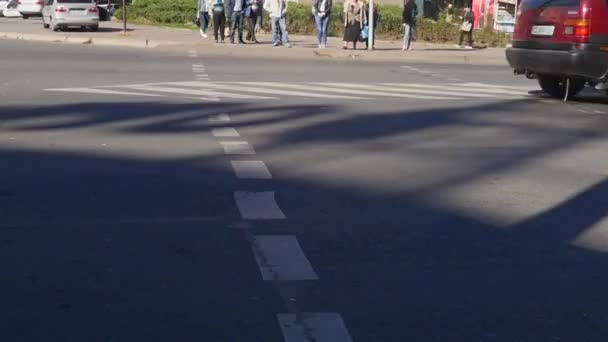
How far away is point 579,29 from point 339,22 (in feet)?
80.6

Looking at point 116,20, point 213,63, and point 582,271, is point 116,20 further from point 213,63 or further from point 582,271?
point 582,271

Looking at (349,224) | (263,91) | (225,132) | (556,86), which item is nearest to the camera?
(349,224)

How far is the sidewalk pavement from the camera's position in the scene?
3033 centimetres

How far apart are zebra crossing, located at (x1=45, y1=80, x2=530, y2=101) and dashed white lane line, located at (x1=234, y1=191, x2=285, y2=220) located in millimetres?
8175

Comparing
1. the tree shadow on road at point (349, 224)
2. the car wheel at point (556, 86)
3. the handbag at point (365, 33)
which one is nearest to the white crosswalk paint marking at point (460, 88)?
the car wheel at point (556, 86)

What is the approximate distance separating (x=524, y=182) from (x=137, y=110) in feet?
23.1

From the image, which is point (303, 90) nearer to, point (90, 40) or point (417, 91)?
point (417, 91)

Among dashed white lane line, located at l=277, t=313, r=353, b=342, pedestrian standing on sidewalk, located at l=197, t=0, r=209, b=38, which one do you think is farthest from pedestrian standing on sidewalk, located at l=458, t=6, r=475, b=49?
dashed white lane line, located at l=277, t=313, r=353, b=342

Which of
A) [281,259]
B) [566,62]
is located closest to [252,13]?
[566,62]

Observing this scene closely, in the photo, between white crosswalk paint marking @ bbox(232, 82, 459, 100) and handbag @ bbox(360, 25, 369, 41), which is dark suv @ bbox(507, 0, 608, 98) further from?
handbag @ bbox(360, 25, 369, 41)

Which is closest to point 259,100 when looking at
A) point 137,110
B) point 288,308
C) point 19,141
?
point 137,110

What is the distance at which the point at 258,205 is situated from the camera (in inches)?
334

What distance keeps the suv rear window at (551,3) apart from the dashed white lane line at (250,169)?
757 centimetres

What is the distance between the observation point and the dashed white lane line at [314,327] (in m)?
5.33
